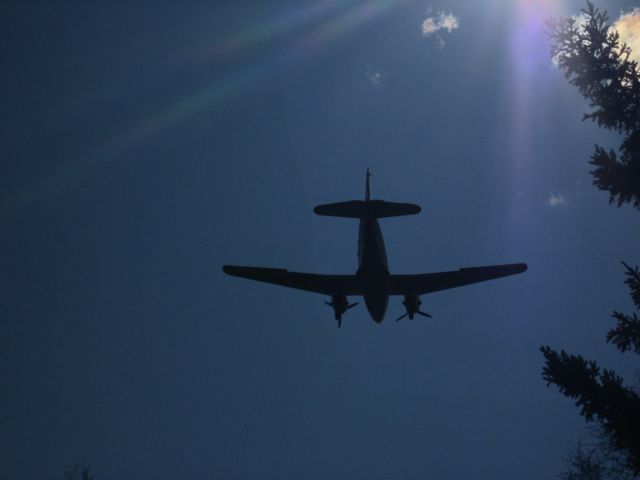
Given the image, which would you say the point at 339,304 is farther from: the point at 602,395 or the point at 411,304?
the point at 602,395

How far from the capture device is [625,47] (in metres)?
14.5

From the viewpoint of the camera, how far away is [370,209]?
112 feet

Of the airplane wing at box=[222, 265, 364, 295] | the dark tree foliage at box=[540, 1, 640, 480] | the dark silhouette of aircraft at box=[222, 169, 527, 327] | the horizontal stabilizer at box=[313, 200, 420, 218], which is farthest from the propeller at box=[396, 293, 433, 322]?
the dark tree foliage at box=[540, 1, 640, 480]

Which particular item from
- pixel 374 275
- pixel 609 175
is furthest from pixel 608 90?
pixel 374 275

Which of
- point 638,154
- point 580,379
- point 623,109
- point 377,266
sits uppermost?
point 377,266

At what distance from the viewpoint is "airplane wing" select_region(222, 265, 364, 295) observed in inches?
1262

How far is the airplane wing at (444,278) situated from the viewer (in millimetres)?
32750

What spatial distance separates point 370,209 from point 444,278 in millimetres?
7442

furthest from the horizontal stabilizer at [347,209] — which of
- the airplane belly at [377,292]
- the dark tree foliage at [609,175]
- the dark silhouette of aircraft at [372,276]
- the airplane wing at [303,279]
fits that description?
the dark tree foliage at [609,175]

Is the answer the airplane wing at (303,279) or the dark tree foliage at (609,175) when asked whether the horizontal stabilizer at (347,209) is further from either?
the dark tree foliage at (609,175)

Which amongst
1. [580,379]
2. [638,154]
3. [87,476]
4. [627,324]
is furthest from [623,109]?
[87,476]

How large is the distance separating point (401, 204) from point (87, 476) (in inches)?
2114

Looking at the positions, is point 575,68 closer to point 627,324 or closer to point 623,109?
point 623,109

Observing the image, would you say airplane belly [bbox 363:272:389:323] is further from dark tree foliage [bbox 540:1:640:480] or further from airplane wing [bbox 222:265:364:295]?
dark tree foliage [bbox 540:1:640:480]
